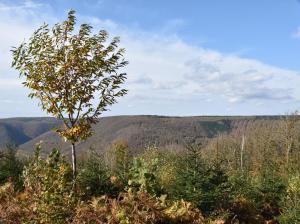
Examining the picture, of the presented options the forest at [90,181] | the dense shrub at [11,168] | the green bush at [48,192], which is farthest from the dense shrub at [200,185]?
the dense shrub at [11,168]

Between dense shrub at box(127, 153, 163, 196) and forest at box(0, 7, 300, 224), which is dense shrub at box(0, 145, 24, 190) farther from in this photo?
dense shrub at box(127, 153, 163, 196)

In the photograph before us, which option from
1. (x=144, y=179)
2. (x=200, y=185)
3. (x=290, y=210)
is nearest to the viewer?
(x=200, y=185)

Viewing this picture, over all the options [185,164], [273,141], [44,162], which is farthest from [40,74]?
[273,141]

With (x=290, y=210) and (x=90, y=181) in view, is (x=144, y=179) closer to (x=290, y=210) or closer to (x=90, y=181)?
(x=90, y=181)

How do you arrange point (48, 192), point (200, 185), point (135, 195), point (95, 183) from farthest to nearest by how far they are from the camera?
point (95, 183), point (200, 185), point (135, 195), point (48, 192)

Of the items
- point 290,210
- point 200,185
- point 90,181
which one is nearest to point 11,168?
point 90,181

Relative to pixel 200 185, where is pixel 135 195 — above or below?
below

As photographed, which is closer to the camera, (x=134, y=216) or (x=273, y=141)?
(x=134, y=216)

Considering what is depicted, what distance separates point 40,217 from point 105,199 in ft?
7.52

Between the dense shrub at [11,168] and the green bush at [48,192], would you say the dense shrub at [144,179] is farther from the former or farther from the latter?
the dense shrub at [11,168]

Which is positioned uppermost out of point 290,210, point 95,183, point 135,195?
point 95,183

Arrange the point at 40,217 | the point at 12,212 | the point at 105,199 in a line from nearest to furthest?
the point at 40,217, the point at 12,212, the point at 105,199

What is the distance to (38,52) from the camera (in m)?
13.2

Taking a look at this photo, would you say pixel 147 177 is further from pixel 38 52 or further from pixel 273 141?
pixel 273 141
